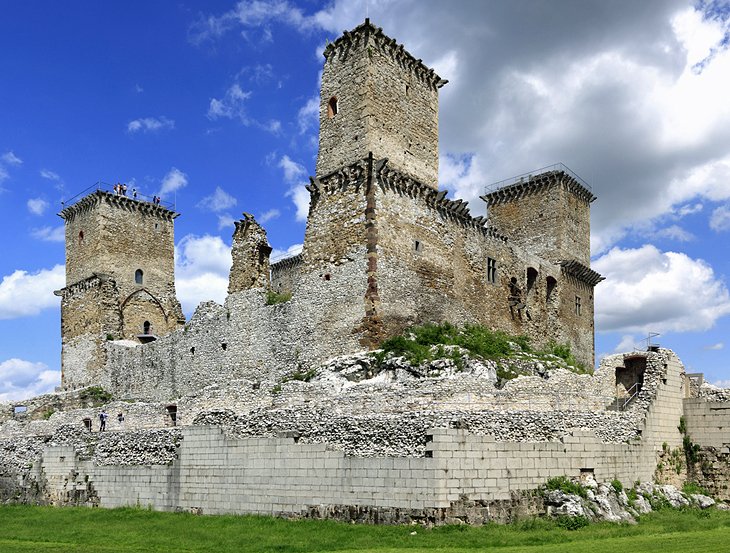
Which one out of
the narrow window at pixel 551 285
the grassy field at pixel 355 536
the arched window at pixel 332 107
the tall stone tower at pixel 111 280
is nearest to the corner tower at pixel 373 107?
the arched window at pixel 332 107

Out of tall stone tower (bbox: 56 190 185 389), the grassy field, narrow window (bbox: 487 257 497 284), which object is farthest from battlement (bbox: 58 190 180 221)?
the grassy field

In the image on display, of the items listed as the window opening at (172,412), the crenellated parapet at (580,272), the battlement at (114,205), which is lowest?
the window opening at (172,412)

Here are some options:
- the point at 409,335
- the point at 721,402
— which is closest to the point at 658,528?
the point at 721,402

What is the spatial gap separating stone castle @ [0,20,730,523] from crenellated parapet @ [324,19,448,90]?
0.27 feet

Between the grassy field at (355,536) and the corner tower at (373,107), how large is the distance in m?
15.9

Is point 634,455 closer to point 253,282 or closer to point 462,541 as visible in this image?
point 462,541

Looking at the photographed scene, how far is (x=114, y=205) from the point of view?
161 ft

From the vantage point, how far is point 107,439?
27.8 meters

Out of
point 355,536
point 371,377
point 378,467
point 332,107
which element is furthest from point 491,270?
point 355,536

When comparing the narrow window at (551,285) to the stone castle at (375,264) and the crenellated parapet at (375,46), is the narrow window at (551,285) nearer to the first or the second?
the stone castle at (375,264)

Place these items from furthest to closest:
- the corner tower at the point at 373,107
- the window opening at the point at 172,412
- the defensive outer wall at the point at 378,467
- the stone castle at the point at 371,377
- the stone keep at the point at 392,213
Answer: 1. the window opening at the point at 172,412
2. the corner tower at the point at 373,107
3. the stone keep at the point at 392,213
4. the stone castle at the point at 371,377
5. the defensive outer wall at the point at 378,467

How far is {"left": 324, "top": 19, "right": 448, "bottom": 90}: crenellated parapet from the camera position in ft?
106

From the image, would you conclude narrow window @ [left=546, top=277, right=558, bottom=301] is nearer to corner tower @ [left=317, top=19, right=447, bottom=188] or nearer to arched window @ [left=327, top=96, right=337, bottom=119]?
corner tower @ [left=317, top=19, right=447, bottom=188]

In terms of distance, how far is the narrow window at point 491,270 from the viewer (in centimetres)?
3722
